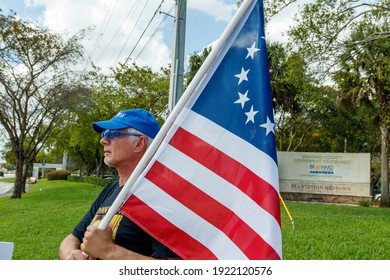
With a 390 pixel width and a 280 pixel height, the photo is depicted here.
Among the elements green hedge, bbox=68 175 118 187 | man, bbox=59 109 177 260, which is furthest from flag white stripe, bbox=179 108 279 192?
green hedge, bbox=68 175 118 187

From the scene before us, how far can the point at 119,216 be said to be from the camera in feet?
6.81

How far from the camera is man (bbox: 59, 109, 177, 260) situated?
1874 mm

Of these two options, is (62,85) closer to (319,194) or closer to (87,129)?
(87,129)

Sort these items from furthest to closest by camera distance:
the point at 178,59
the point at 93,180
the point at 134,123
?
the point at 93,180 < the point at 178,59 < the point at 134,123

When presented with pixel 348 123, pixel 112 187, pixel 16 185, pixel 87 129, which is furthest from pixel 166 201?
pixel 348 123

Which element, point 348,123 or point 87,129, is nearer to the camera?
point 87,129

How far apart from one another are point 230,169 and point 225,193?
0.32 ft

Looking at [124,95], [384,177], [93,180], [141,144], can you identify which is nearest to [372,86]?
[384,177]

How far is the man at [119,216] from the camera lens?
1.87 m

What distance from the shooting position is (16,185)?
23844 millimetres

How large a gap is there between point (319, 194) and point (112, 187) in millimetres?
21455

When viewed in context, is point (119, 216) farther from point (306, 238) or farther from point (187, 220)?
point (306, 238)

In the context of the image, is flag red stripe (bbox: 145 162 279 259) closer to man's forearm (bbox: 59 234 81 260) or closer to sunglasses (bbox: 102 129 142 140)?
sunglasses (bbox: 102 129 142 140)

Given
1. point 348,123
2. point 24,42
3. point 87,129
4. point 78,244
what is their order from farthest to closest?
1. point 348,123
2. point 87,129
3. point 24,42
4. point 78,244
